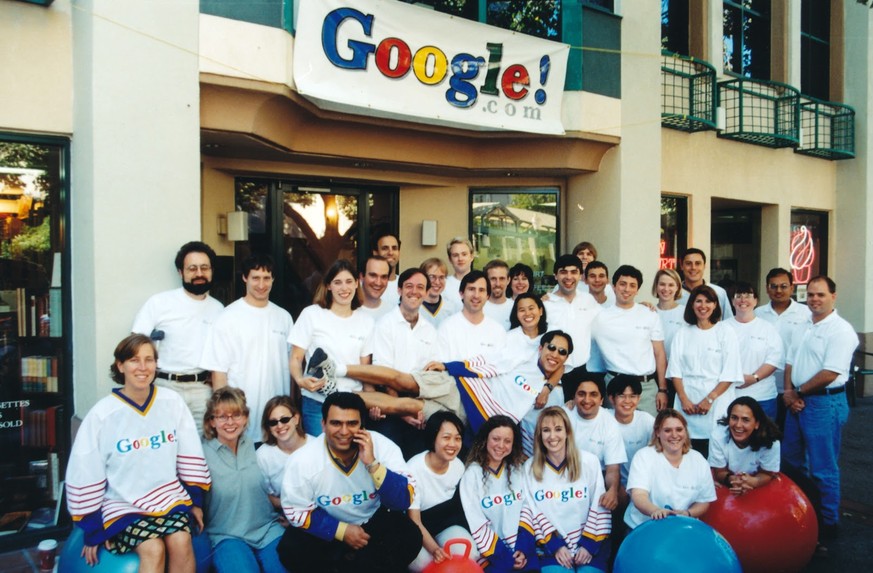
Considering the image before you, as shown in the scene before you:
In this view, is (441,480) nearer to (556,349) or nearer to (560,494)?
(560,494)

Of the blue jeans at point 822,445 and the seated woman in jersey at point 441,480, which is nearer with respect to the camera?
the seated woman in jersey at point 441,480

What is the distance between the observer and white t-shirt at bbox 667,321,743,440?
18.4 ft

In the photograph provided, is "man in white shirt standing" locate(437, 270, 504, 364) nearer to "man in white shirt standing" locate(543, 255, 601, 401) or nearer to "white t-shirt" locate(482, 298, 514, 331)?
"white t-shirt" locate(482, 298, 514, 331)

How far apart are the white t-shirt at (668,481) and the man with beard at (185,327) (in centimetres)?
303

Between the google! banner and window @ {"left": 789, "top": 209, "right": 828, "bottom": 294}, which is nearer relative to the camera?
the google! banner

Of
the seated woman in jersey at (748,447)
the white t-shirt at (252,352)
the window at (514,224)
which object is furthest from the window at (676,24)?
the white t-shirt at (252,352)

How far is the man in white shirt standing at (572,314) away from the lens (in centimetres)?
568

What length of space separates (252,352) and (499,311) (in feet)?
Result: 6.86

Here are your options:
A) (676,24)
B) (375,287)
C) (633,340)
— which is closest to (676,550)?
(633,340)

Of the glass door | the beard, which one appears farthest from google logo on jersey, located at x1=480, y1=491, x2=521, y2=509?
the glass door

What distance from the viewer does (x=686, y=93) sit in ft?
31.6

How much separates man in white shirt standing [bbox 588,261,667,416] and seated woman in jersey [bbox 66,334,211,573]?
3.32m

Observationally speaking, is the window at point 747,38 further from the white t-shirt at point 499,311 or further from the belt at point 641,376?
the white t-shirt at point 499,311

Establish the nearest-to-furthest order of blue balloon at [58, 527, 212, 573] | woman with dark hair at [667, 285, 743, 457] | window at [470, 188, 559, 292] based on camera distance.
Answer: blue balloon at [58, 527, 212, 573]
woman with dark hair at [667, 285, 743, 457]
window at [470, 188, 559, 292]
